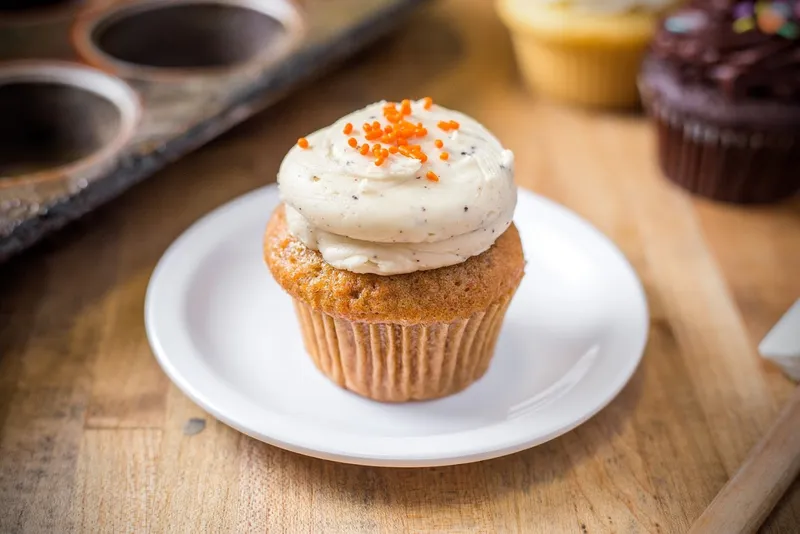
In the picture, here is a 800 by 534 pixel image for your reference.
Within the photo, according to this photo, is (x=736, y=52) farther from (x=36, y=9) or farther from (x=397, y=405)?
(x=36, y=9)

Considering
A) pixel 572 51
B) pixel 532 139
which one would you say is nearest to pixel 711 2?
pixel 572 51

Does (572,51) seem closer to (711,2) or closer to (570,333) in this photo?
(711,2)

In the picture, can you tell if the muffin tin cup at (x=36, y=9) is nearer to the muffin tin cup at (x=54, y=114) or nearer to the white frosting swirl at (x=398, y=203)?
the muffin tin cup at (x=54, y=114)

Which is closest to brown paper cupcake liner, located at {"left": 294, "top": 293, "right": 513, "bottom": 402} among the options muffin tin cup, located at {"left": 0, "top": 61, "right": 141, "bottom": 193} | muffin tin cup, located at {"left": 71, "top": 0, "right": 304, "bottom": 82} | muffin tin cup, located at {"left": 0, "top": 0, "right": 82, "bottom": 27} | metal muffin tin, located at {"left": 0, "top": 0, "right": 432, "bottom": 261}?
metal muffin tin, located at {"left": 0, "top": 0, "right": 432, "bottom": 261}

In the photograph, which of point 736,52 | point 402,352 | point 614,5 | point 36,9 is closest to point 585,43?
point 614,5

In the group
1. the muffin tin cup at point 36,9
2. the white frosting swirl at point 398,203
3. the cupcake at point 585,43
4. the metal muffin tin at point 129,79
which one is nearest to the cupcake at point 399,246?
the white frosting swirl at point 398,203

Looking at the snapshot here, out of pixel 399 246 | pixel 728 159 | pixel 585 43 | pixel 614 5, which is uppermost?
pixel 399 246

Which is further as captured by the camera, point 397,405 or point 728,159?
point 728,159

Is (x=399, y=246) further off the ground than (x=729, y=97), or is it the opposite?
(x=399, y=246)

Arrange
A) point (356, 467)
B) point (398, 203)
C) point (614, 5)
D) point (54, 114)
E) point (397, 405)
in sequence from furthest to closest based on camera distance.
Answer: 1. point (614, 5)
2. point (54, 114)
3. point (397, 405)
4. point (356, 467)
5. point (398, 203)
